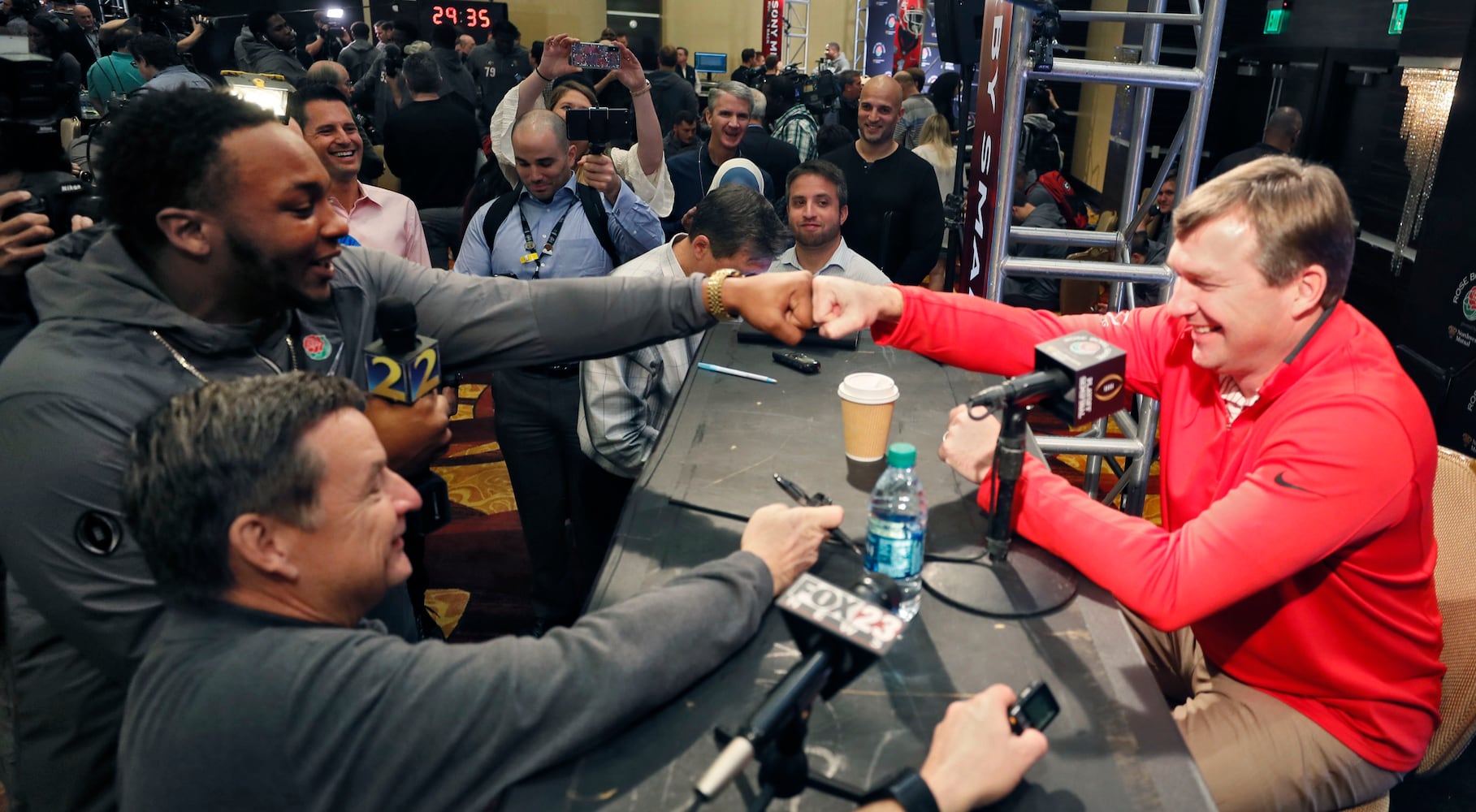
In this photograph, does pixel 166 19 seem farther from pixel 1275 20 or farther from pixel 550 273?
pixel 1275 20

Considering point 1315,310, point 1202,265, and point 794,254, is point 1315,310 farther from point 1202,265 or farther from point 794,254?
point 794,254

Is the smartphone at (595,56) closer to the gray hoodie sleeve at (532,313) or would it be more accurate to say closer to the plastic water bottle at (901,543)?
the gray hoodie sleeve at (532,313)

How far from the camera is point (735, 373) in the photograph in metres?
2.36

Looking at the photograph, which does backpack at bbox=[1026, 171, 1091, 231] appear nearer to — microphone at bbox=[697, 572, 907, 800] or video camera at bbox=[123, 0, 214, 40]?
microphone at bbox=[697, 572, 907, 800]

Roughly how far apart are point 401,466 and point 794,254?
7.12ft

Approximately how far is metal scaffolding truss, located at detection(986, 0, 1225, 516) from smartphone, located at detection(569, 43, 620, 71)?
1853mm

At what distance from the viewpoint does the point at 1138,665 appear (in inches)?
50.7

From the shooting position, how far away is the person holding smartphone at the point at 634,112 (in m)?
3.85

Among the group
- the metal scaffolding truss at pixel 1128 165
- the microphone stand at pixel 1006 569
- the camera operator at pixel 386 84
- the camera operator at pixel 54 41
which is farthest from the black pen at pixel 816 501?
the camera operator at pixel 54 41

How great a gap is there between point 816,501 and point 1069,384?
0.51 m

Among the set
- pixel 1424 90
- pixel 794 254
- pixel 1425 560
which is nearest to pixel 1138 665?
pixel 1425 560

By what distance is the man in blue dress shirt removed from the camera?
2.81 meters

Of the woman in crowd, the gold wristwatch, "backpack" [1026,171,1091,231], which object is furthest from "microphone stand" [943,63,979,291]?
the gold wristwatch

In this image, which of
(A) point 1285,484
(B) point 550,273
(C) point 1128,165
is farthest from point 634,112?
(A) point 1285,484
